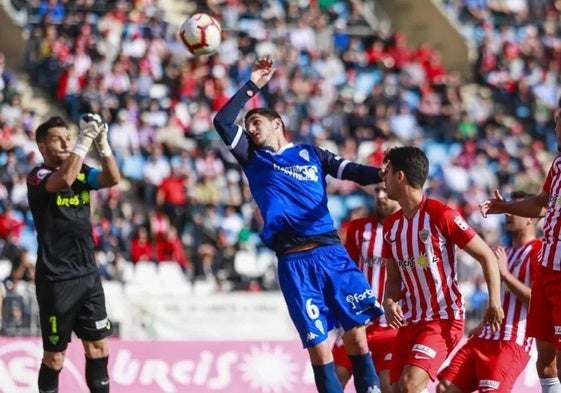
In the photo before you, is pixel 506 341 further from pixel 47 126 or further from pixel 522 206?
pixel 47 126

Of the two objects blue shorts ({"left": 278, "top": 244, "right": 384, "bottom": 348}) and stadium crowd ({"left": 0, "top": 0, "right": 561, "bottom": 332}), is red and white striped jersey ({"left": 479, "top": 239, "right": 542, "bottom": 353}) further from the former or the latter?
stadium crowd ({"left": 0, "top": 0, "right": 561, "bottom": 332})

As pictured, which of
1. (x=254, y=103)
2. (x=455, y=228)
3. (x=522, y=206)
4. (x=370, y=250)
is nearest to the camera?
(x=455, y=228)

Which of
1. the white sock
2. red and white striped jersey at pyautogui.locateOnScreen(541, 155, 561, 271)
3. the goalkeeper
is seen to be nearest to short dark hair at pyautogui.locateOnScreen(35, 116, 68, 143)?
the goalkeeper

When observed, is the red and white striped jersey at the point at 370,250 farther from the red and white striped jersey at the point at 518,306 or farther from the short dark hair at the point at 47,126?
the short dark hair at the point at 47,126

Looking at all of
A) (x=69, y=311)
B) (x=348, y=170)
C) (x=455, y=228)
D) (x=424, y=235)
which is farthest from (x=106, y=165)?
(x=455, y=228)

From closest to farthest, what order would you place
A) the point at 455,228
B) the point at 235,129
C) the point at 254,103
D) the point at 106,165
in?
the point at 455,228
the point at 235,129
the point at 106,165
the point at 254,103

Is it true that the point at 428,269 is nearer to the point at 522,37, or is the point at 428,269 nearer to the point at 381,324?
the point at 381,324

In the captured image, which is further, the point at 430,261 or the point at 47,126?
the point at 47,126

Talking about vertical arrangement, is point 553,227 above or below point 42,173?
below

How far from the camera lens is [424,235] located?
369 inches

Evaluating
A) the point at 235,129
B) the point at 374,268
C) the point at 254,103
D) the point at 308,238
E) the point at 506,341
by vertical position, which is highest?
the point at 254,103

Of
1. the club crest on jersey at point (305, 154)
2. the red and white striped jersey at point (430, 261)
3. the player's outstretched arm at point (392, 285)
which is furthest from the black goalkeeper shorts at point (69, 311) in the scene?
the red and white striped jersey at point (430, 261)

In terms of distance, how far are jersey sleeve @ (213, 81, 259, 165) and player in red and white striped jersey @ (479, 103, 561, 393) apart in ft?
6.19

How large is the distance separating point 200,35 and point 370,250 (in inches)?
94.1
